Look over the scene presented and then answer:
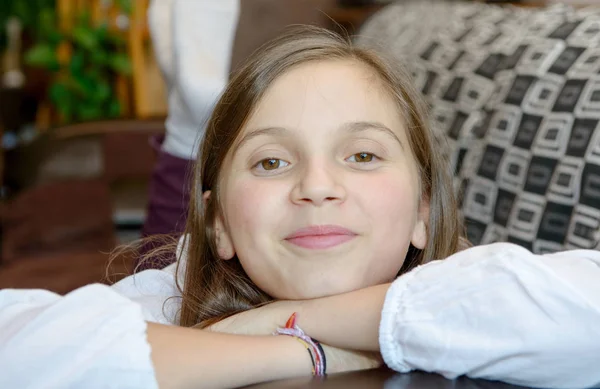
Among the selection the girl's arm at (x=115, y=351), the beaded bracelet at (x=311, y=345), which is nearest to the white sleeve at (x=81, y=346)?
the girl's arm at (x=115, y=351)

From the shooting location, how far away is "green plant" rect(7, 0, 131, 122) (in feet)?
14.2

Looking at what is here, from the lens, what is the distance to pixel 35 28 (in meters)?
4.90

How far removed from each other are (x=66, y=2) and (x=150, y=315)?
3667 mm

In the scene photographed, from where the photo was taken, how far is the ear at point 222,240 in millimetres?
1125

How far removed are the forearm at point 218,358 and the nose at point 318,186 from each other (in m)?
0.17

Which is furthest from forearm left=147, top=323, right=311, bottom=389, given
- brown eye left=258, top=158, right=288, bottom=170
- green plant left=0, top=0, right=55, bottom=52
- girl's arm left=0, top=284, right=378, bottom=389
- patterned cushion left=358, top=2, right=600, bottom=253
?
Answer: green plant left=0, top=0, right=55, bottom=52

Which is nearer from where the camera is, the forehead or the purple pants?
the forehead

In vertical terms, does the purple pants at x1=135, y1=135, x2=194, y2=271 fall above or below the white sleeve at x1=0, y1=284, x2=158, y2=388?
below

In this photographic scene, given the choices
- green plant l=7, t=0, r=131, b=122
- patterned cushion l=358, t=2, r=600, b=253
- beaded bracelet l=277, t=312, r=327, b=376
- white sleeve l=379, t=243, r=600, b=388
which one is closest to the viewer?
white sleeve l=379, t=243, r=600, b=388

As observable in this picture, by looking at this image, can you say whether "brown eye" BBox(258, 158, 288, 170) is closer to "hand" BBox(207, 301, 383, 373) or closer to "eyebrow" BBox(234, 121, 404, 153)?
"eyebrow" BBox(234, 121, 404, 153)

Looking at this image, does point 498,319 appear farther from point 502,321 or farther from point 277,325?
point 277,325

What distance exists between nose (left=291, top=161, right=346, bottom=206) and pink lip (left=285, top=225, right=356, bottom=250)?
3 cm

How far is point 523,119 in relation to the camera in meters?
1.58

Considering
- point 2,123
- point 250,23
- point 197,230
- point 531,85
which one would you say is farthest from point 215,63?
point 2,123
